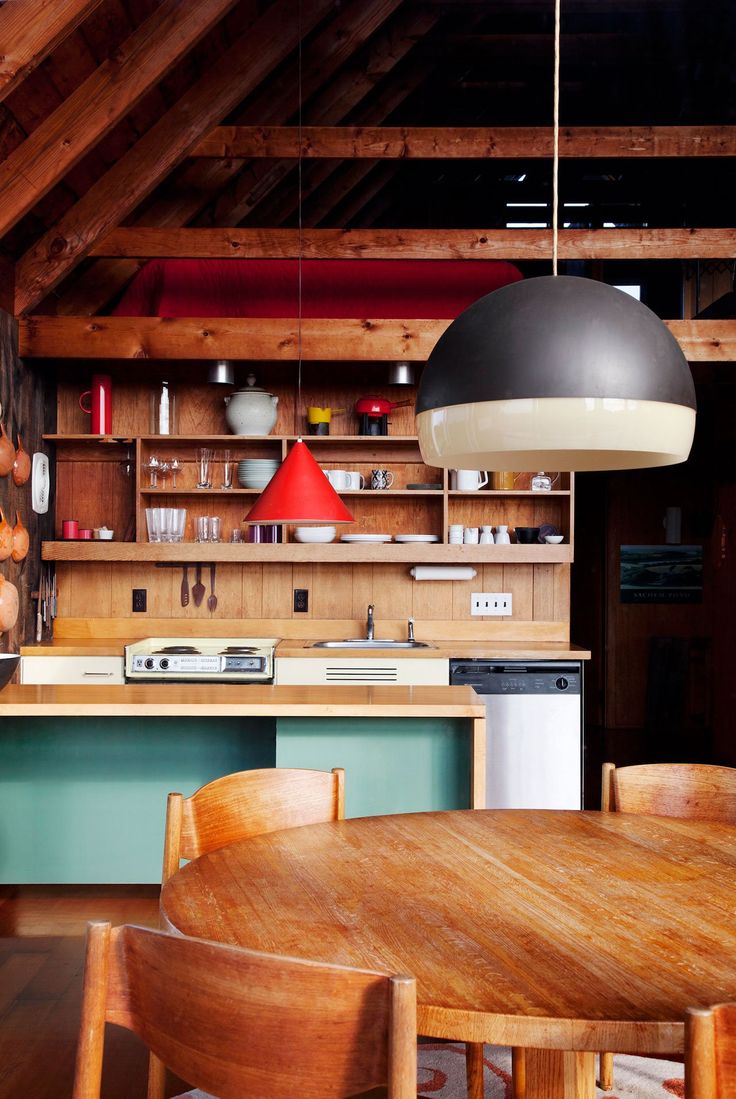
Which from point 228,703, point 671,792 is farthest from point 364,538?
point 671,792

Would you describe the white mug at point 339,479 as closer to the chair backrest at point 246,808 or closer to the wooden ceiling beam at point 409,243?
the wooden ceiling beam at point 409,243

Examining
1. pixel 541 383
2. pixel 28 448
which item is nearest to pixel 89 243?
pixel 28 448

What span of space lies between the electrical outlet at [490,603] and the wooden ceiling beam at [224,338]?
4.75 feet

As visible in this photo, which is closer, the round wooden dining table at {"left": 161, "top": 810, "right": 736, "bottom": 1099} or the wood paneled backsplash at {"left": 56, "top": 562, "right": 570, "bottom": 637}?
the round wooden dining table at {"left": 161, "top": 810, "right": 736, "bottom": 1099}

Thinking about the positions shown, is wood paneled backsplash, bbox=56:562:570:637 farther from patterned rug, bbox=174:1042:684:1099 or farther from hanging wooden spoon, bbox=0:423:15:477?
patterned rug, bbox=174:1042:684:1099

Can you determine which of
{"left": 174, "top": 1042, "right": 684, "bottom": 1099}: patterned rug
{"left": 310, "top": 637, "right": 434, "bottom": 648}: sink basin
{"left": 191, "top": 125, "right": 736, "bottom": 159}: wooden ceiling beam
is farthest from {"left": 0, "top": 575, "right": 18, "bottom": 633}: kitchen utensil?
{"left": 174, "top": 1042, "right": 684, "bottom": 1099}: patterned rug

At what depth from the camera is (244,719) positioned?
362 cm

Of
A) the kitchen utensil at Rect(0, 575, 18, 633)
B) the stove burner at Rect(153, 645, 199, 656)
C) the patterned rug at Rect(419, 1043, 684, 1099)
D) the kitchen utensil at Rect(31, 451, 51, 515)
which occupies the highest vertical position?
the kitchen utensil at Rect(31, 451, 51, 515)

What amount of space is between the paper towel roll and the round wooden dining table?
3.46 m

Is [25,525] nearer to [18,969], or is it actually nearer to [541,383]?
[18,969]

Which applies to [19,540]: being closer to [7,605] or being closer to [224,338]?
[7,605]

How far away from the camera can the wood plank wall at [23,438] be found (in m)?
4.98

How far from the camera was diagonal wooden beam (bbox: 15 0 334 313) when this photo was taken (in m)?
4.56

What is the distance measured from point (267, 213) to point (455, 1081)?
573 centimetres
